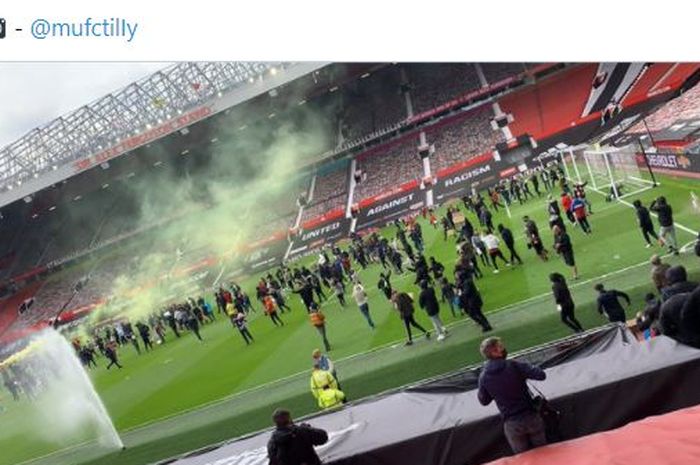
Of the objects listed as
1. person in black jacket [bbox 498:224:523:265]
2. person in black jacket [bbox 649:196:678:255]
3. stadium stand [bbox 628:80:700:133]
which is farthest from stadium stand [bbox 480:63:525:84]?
person in black jacket [bbox 649:196:678:255]

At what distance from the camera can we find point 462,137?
4400 centimetres

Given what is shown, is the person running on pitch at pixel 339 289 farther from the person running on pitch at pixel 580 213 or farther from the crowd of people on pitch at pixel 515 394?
the crowd of people on pitch at pixel 515 394

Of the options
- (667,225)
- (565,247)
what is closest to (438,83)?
(565,247)

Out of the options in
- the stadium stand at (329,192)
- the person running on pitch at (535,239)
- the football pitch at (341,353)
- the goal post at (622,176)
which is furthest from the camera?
the stadium stand at (329,192)

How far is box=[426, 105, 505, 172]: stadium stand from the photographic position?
41.9 m

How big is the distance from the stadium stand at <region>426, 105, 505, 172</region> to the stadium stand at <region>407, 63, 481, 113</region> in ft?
5.61

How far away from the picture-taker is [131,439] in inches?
634

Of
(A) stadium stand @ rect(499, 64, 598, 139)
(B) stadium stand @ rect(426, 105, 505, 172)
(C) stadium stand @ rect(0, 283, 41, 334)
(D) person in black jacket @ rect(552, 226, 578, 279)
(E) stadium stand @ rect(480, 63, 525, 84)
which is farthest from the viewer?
(C) stadium stand @ rect(0, 283, 41, 334)

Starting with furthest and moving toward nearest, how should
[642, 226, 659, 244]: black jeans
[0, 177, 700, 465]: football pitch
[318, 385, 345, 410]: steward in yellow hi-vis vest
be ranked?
[642, 226, 659, 244]: black jeans, [0, 177, 700, 465]: football pitch, [318, 385, 345, 410]: steward in yellow hi-vis vest

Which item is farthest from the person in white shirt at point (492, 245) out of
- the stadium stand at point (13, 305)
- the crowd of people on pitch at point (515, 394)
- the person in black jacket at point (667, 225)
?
the stadium stand at point (13, 305)

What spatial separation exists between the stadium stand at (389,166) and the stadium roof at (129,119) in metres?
9.28

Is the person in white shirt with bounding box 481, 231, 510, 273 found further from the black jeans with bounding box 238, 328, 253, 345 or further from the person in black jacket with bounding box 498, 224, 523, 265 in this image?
the black jeans with bounding box 238, 328, 253, 345

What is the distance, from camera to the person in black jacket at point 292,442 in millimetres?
6102
